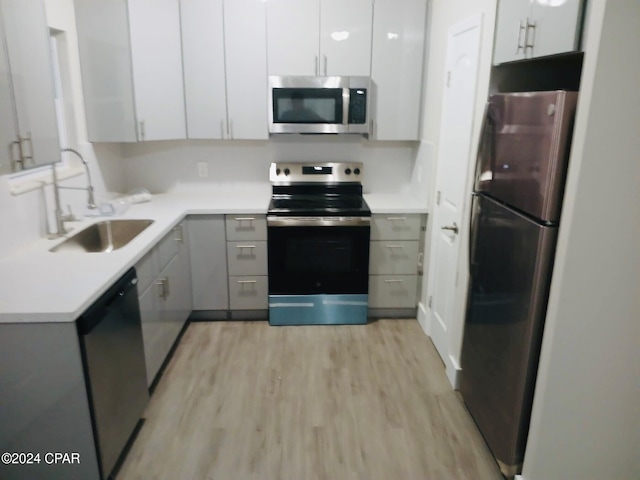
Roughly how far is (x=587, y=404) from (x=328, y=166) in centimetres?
251

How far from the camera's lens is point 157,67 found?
10.4ft

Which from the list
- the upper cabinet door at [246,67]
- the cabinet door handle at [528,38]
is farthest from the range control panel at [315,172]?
the cabinet door handle at [528,38]

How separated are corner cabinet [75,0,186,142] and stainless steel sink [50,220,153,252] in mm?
630

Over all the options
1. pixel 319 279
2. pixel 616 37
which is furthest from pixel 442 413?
pixel 616 37

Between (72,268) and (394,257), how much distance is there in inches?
85.6

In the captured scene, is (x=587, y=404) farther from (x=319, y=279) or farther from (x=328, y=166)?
(x=328, y=166)

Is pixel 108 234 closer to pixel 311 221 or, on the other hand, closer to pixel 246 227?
pixel 246 227

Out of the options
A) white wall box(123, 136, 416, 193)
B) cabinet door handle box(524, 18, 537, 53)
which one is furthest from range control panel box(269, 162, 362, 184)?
cabinet door handle box(524, 18, 537, 53)

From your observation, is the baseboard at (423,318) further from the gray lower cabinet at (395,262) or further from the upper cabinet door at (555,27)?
the upper cabinet door at (555,27)

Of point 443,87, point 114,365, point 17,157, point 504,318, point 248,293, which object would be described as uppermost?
point 443,87

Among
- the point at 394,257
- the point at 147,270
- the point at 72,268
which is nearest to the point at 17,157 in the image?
the point at 72,268

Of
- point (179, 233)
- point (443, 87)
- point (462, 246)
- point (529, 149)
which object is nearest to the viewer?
point (529, 149)

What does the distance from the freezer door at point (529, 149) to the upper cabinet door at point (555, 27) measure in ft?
0.53

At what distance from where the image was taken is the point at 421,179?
138 inches
